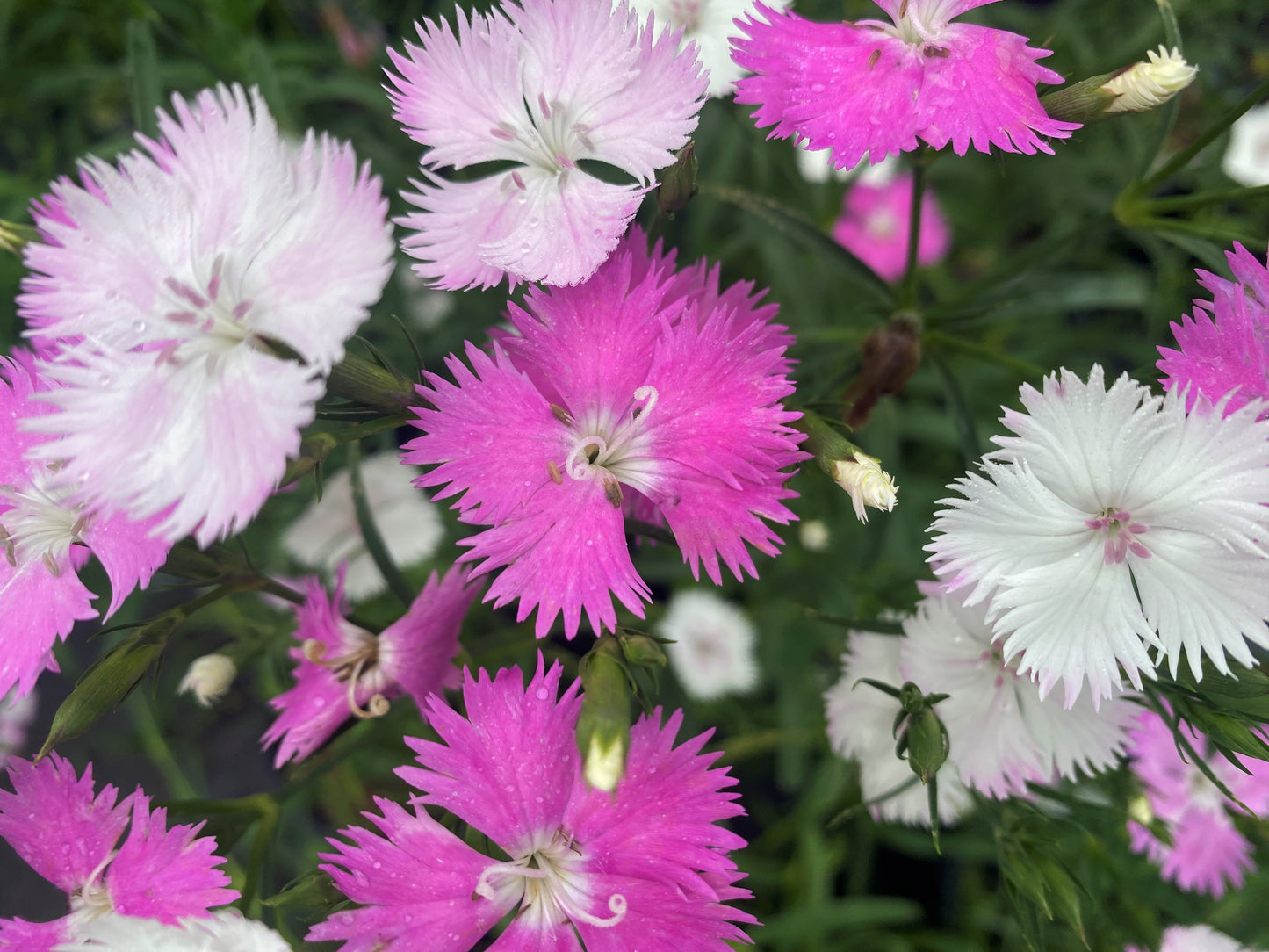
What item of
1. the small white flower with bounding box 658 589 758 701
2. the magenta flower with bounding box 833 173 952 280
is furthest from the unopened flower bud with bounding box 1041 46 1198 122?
the magenta flower with bounding box 833 173 952 280

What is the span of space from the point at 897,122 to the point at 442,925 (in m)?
0.79

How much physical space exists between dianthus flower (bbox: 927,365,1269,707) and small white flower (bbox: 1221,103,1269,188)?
1.57 m

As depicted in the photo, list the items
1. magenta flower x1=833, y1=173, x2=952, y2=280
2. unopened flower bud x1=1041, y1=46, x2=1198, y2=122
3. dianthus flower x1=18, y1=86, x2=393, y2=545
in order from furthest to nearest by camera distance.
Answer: magenta flower x1=833, y1=173, x2=952, y2=280, unopened flower bud x1=1041, y1=46, x2=1198, y2=122, dianthus flower x1=18, y1=86, x2=393, y2=545

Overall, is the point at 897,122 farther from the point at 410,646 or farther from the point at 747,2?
the point at 410,646

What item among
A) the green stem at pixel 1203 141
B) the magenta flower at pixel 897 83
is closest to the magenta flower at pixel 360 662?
the magenta flower at pixel 897 83

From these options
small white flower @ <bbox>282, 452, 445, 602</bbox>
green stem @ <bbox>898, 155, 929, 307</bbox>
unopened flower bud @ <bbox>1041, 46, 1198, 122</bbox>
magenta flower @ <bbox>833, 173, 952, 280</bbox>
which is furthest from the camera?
magenta flower @ <bbox>833, 173, 952, 280</bbox>

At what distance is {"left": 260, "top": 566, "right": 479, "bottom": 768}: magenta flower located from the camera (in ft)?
2.87

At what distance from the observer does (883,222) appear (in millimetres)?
2277

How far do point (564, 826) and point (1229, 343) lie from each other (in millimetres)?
699

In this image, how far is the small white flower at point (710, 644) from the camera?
5.74 ft

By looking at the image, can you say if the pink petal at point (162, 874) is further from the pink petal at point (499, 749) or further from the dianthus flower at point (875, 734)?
the dianthus flower at point (875, 734)

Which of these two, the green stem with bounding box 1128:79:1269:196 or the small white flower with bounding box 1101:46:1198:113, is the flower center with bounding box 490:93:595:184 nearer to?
the small white flower with bounding box 1101:46:1198:113

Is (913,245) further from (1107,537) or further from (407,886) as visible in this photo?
(407,886)

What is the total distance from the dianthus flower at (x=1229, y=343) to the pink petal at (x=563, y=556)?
1.59 feet
